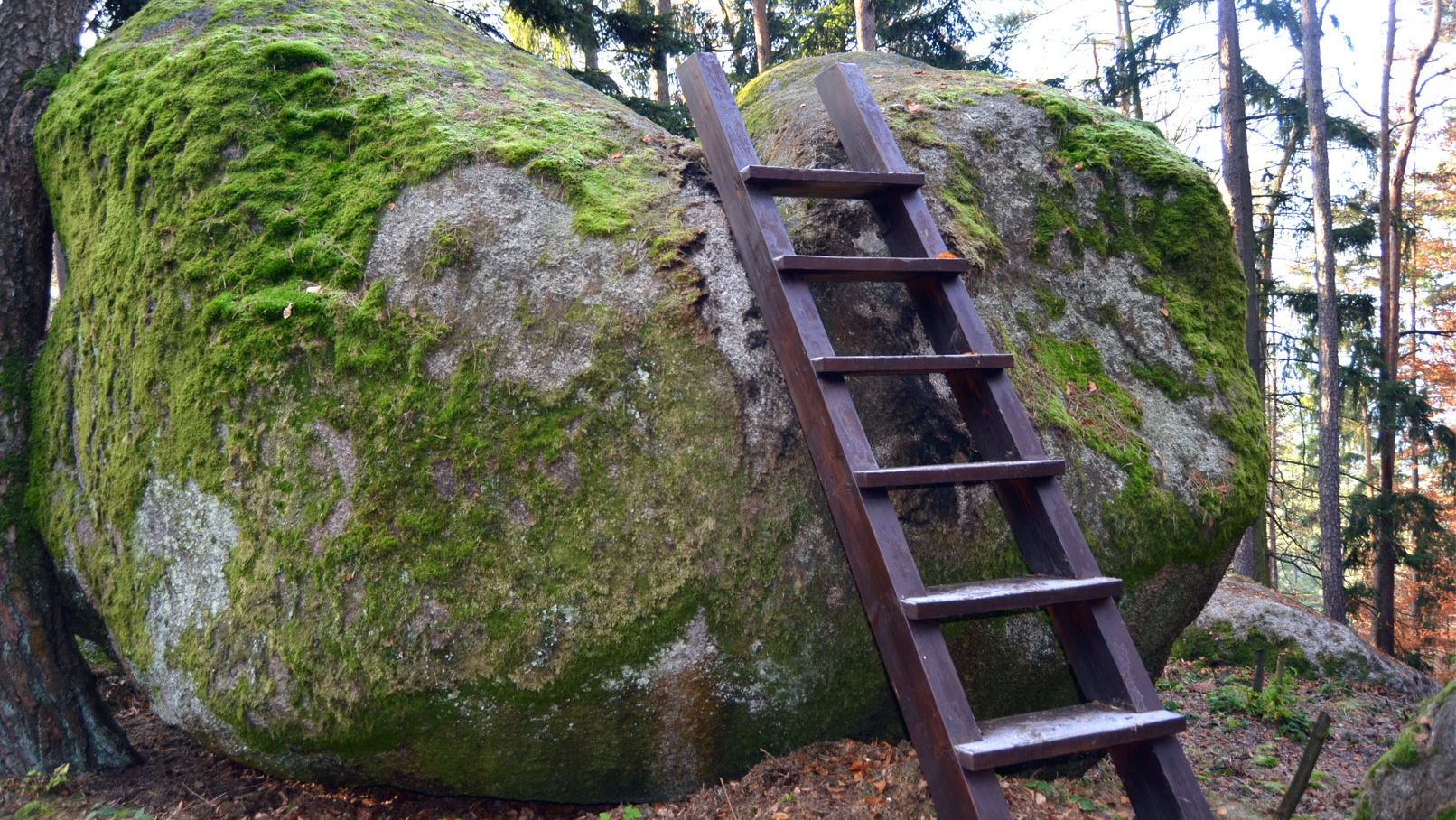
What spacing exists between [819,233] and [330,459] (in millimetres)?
2266

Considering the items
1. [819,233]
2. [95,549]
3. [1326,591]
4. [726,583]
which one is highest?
[819,233]

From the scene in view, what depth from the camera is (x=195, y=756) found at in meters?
4.47

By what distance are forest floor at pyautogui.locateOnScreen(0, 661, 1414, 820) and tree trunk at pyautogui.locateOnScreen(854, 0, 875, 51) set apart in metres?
10.7

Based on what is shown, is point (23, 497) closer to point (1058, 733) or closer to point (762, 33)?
point (1058, 733)

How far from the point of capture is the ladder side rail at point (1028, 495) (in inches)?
94.0

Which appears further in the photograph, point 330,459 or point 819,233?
point 819,233

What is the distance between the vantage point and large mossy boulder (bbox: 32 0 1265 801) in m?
3.08

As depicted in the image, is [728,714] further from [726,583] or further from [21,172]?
[21,172]

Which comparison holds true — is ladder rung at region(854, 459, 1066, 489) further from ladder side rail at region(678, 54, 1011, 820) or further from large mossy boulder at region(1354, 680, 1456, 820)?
large mossy boulder at region(1354, 680, 1456, 820)

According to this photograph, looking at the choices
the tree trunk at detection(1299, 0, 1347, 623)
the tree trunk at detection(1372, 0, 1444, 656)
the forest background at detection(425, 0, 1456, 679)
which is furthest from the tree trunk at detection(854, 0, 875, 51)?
the tree trunk at detection(1372, 0, 1444, 656)

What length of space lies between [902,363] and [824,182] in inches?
37.0

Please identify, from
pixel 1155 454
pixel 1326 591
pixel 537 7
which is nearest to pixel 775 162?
pixel 1155 454

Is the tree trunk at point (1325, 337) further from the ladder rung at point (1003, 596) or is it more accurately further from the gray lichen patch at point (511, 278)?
the gray lichen patch at point (511, 278)

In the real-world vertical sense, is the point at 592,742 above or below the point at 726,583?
below
